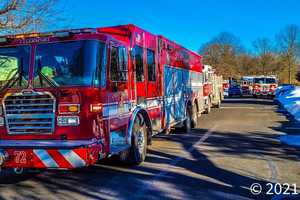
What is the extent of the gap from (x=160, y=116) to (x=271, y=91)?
36487mm

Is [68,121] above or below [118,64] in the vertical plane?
below

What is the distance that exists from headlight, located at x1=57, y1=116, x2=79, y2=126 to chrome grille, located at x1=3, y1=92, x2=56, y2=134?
0.12 meters

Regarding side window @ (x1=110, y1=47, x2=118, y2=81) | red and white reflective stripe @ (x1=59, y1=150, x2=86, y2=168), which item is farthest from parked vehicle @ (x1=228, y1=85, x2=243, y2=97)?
red and white reflective stripe @ (x1=59, y1=150, x2=86, y2=168)

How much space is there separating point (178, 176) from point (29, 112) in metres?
2.73

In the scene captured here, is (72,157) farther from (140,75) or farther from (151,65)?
(151,65)

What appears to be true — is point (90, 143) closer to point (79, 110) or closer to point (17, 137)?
point (79, 110)

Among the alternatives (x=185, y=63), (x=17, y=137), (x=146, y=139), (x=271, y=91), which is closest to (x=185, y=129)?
(x=185, y=63)

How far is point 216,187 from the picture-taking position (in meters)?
7.24

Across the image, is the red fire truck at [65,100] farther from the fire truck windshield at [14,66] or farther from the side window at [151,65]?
the side window at [151,65]

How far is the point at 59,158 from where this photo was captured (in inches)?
278

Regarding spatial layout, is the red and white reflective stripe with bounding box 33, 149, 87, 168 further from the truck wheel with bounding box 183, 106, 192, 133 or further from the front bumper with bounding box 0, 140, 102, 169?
the truck wheel with bounding box 183, 106, 192, 133

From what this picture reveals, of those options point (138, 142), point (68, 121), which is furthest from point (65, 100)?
point (138, 142)

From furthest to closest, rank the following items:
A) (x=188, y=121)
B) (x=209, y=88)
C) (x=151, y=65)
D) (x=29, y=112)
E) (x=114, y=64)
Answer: (x=209, y=88), (x=188, y=121), (x=151, y=65), (x=114, y=64), (x=29, y=112)

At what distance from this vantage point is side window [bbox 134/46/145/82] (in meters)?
9.48
